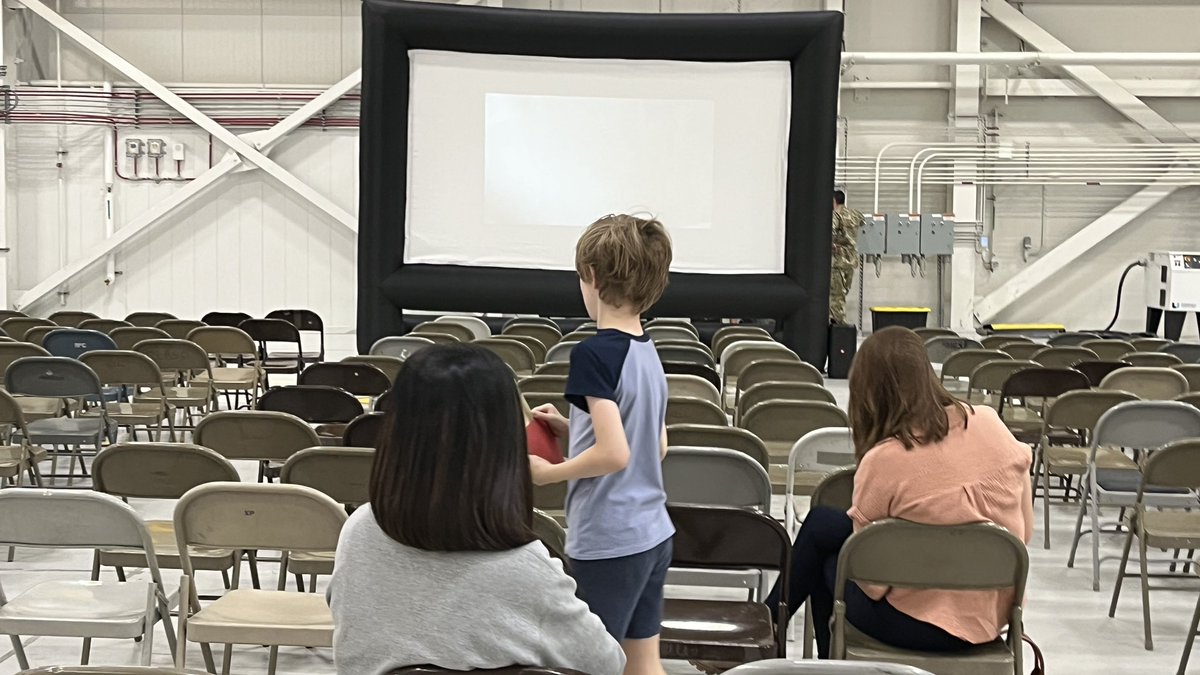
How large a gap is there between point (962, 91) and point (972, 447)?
14.5 meters

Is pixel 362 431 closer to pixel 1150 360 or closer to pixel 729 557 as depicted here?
pixel 729 557

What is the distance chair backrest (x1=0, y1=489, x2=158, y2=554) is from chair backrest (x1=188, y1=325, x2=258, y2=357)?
515 cm

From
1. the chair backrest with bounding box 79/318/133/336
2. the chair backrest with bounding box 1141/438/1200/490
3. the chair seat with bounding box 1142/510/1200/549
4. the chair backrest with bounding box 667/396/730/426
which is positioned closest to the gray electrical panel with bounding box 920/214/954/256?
the chair backrest with bounding box 79/318/133/336

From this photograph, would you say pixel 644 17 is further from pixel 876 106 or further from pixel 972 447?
pixel 972 447

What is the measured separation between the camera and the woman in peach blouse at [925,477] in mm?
3137

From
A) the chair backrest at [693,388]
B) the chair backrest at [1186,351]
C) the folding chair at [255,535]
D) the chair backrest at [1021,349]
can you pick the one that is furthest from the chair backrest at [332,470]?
the chair backrest at [1186,351]

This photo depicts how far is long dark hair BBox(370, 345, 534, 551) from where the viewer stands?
188cm

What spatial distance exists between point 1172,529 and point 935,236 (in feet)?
38.5

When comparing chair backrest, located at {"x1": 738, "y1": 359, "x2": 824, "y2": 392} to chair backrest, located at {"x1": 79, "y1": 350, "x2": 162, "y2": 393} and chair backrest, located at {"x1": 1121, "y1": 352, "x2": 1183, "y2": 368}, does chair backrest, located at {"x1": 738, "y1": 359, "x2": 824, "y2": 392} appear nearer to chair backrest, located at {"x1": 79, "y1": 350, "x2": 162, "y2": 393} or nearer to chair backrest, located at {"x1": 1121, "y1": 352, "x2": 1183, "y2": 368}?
chair backrest, located at {"x1": 1121, "y1": 352, "x2": 1183, "y2": 368}

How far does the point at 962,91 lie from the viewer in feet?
54.6

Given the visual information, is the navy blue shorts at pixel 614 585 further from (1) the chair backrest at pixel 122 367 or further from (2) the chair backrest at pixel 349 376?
(1) the chair backrest at pixel 122 367

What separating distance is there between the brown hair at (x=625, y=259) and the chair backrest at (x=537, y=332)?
22.6 feet

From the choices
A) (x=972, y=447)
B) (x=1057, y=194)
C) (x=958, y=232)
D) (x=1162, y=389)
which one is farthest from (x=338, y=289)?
(x=972, y=447)

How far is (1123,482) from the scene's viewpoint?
536 cm
